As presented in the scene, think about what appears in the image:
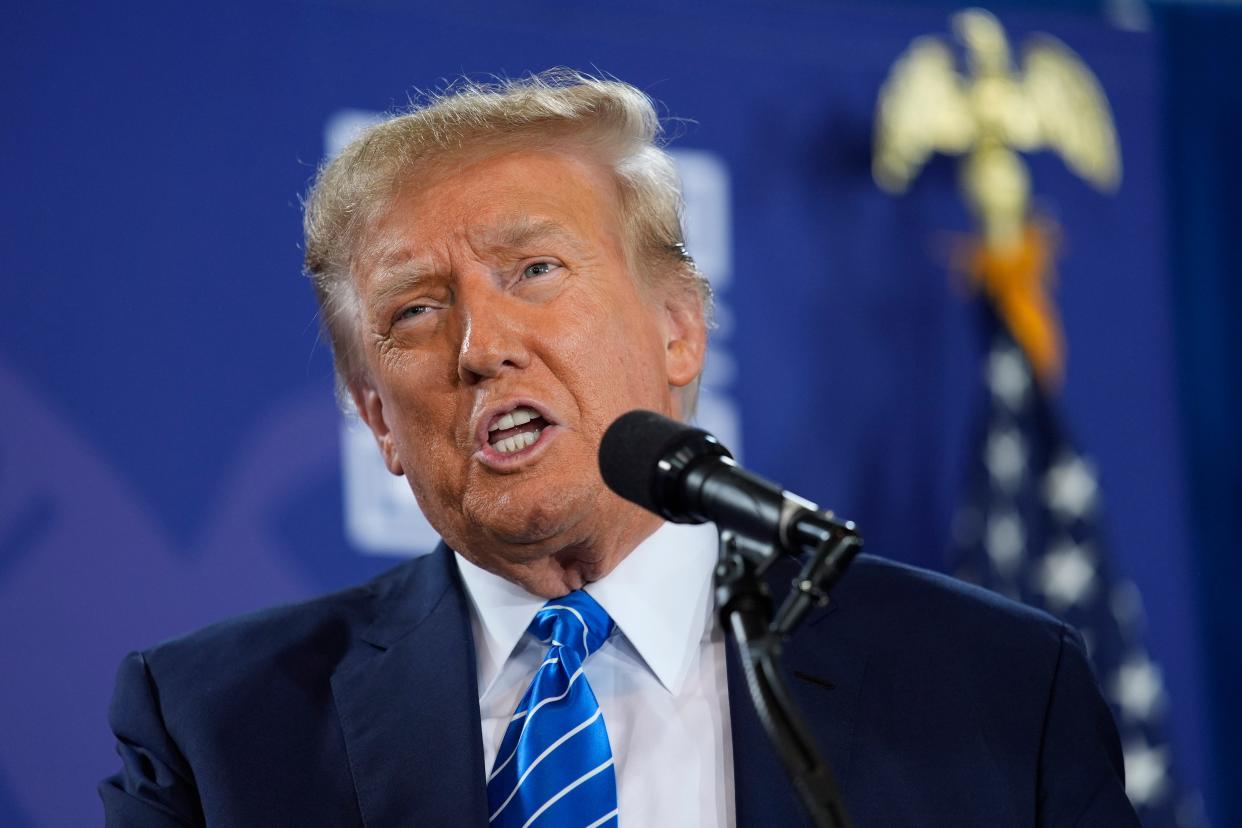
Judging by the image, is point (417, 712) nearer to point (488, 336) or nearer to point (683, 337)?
point (488, 336)

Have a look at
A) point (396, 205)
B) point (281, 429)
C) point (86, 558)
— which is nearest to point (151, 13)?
point (281, 429)

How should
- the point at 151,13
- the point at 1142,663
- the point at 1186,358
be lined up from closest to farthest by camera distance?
the point at 151,13
the point at 1142,663
the point at 1186,358

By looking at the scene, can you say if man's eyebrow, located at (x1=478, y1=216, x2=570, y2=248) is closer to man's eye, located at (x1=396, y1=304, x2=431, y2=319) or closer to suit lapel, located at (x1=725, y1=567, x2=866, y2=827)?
man's eye, located at (x1=396, y1=304, x2=431, y2=319)

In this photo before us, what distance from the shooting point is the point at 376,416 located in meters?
2.16

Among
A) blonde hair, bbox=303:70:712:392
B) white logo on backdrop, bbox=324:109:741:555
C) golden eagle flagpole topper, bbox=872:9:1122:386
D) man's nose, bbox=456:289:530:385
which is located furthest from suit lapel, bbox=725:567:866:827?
golden eagle flagpole topper, bbox=872:9:1122:386

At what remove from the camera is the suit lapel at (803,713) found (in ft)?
5.86

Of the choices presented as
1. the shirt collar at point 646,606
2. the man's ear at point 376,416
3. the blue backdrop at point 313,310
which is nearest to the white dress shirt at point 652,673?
the shirt collar at point 646,606

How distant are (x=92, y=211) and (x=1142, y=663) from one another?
285 cm

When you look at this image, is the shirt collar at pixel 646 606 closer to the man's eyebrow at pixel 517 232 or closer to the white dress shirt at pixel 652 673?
Answer: the white dress shirt at pixel 652 673

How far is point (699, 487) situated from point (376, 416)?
38.1 inches

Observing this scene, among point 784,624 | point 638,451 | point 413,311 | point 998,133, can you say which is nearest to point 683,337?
point 413,311

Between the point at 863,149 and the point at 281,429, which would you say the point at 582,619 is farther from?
the point at 863,149

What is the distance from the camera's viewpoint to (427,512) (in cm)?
199

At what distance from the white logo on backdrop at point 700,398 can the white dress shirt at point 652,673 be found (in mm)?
1568
